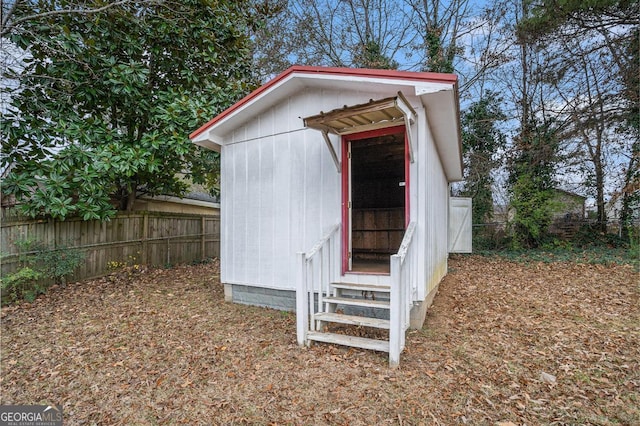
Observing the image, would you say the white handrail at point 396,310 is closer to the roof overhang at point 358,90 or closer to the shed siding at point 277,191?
the shed siding at point 277,191

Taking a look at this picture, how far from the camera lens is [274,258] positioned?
17.1 feet

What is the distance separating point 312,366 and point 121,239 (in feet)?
21.0

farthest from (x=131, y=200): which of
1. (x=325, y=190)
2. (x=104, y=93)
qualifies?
(x=325, y=190)

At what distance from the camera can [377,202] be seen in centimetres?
791

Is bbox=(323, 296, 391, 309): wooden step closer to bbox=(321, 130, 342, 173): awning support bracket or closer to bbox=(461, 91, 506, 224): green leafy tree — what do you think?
bbox=(321, 130, 342, 173): awning support bracket

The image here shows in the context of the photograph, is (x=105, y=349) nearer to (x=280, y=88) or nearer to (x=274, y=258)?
(x=274, y=258)

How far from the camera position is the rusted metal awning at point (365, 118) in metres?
Answer: 3.59

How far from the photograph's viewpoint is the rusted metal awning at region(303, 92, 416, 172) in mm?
3586

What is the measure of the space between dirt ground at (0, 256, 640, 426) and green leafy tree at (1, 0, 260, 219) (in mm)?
2297

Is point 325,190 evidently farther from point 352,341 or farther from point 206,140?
point 206,140

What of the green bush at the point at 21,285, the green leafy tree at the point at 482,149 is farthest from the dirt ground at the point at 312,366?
the green leafy tree at the point at 482,149

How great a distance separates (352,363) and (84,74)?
719 cm

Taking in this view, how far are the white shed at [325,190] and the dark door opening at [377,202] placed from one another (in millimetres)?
188

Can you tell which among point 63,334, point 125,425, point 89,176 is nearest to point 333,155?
point 125,425
